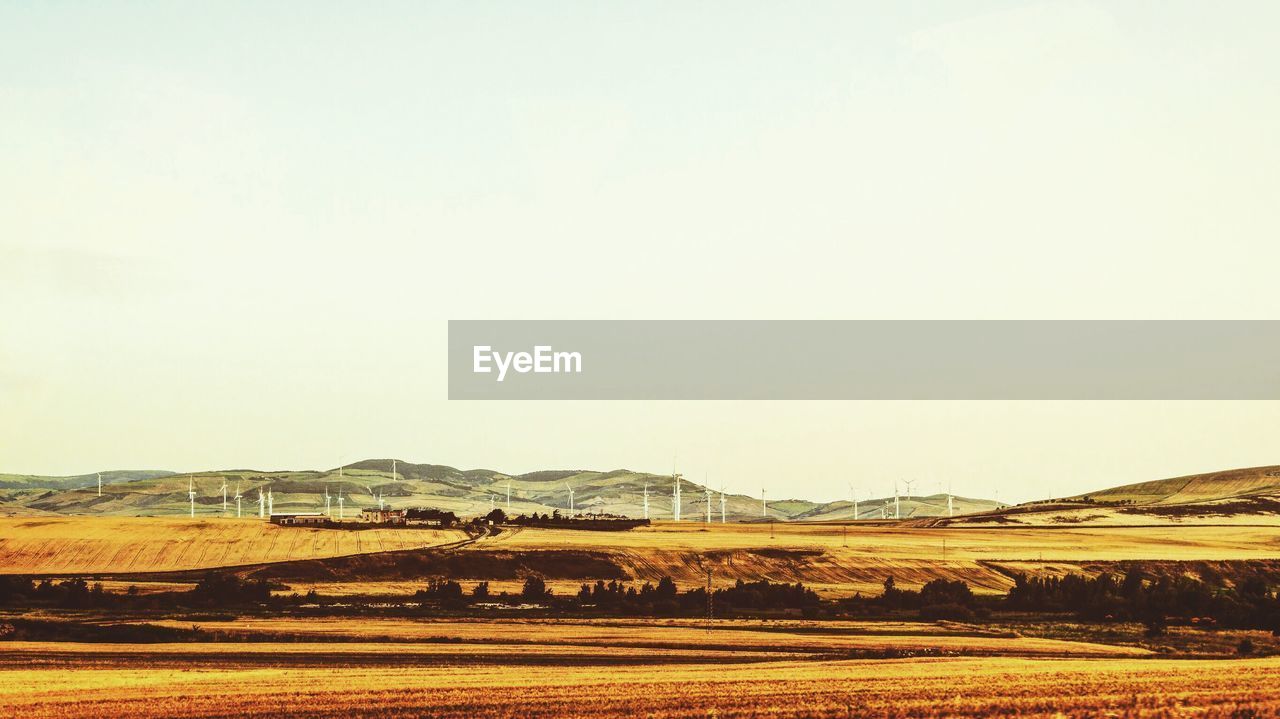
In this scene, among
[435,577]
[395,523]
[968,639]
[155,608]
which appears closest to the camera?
[968,639]

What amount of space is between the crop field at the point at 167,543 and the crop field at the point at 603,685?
70.6m

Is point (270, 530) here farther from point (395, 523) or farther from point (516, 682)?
point (516, 682)

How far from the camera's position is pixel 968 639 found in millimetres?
79812

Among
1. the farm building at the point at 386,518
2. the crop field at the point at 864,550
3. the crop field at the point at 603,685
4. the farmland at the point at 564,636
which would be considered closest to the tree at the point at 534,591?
the farmland at the point at 564,636

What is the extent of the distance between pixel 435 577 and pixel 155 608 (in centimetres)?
3455

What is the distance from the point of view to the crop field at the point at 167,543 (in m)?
136

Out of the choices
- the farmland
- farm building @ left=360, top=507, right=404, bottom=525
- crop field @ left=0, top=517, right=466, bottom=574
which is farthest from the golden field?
farm building @ left=360, top=507, right=404, bottom=525

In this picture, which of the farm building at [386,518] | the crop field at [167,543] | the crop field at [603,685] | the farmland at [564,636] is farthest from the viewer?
the farm building at [386,518]

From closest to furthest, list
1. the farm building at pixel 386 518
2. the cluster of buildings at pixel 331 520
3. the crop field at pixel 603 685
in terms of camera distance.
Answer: the crop field at pixel 603 685 < the cluster of buildings at pixel 331 520 < the farm building at pixel 386 518

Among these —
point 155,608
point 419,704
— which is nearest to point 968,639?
point 419,704

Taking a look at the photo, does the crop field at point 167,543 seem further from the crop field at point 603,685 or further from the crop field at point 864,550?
the crop field at point 603,685

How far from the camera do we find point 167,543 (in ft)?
495

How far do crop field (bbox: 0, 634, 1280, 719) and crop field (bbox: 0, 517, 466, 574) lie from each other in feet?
232

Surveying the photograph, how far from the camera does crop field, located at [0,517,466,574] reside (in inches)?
5344
